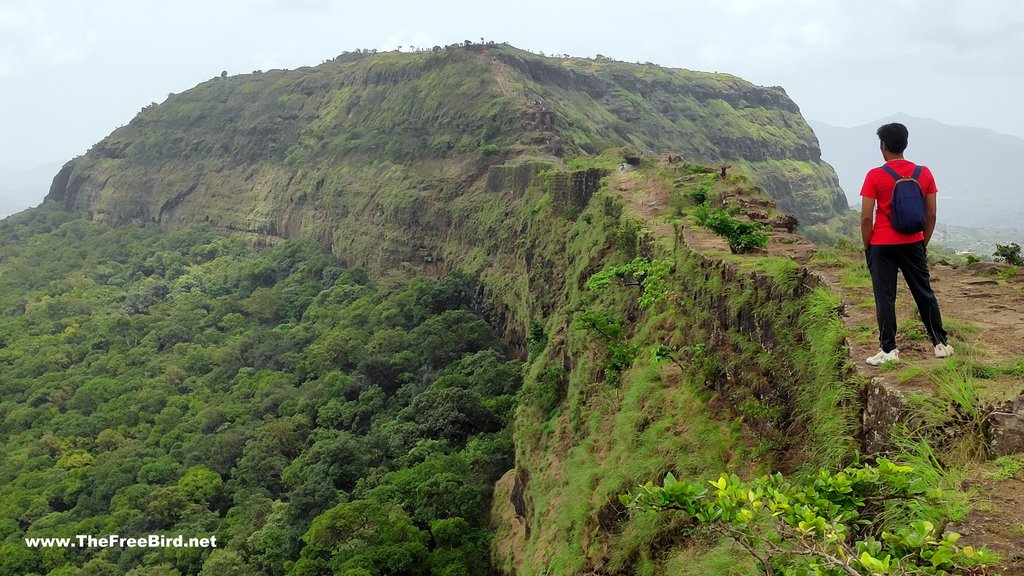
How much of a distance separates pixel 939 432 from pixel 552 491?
29.3ft

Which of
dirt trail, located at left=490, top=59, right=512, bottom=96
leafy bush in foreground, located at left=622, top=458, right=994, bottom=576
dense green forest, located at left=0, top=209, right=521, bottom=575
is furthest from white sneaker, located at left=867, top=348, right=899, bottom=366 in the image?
dirt trail, located at left=490, top=59, right=512, bottom=96

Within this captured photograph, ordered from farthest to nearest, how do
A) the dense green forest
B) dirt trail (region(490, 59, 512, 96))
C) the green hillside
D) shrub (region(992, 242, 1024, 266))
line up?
dirt trail (region(490, 59, 512, 96)) < the dense green forest < shrub (region(992, 242, 1024, 266)) < the green hillside

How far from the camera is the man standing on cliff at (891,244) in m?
4.67

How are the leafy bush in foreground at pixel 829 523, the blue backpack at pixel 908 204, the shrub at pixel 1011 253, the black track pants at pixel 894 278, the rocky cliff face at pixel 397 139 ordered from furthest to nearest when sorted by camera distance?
the rocky cliff face at pixel 397 139, the shrub at pixel 1011 253, the black track pants at pixel 894 278, the blue backpack at pixel 908 204, the leafy bush in foreground at pixel 829 523

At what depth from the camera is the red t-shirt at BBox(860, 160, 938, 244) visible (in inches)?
183

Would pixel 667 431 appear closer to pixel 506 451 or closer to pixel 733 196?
pixel 733 196

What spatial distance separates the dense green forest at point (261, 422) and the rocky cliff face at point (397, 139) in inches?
223

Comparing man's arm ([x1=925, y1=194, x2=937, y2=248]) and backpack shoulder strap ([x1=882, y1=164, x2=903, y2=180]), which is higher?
backpack shoulder strap ([x1=882, y1=164, x2=903, y2=180])

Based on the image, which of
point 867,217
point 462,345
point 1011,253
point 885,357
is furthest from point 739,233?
point 462,345

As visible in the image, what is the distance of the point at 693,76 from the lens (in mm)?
72125

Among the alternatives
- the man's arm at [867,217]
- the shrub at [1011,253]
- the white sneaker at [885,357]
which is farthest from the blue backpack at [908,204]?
the shrub at [1011,253]

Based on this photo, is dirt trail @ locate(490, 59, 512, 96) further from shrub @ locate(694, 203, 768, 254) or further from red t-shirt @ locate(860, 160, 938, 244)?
red t-shirt @ locate(860, 160, 938, 244)

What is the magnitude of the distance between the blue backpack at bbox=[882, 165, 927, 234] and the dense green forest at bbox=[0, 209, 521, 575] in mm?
13872

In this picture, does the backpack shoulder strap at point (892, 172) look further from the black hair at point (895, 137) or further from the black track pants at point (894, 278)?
the black track pants at point (894, 278)
